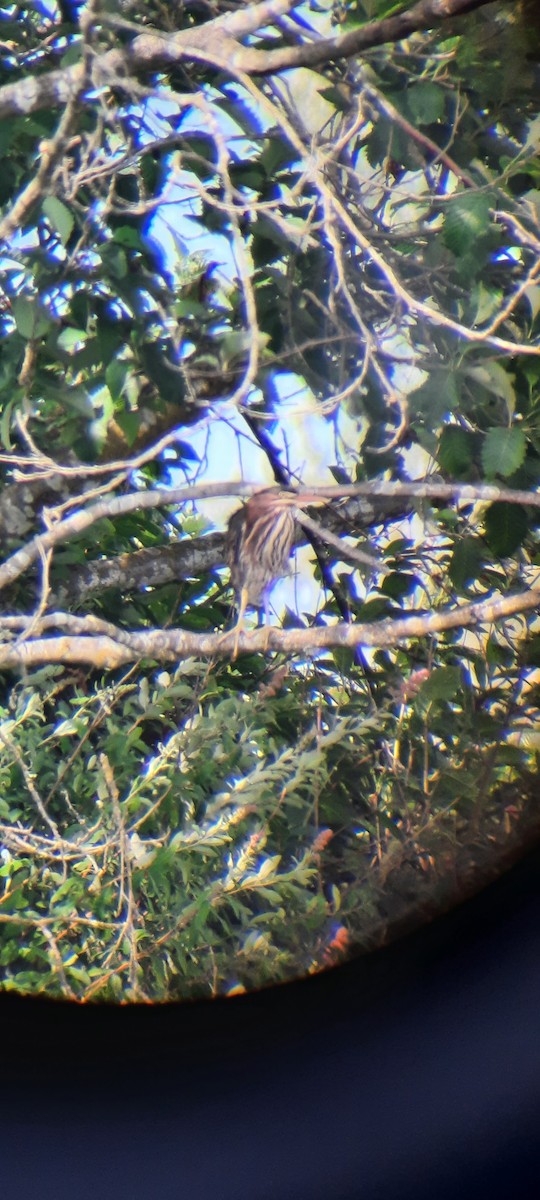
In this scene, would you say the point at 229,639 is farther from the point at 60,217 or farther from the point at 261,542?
the point at 60,217

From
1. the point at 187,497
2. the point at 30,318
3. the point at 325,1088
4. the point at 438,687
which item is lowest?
the point at 325,1088

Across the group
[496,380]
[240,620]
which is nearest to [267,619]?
[240,620]

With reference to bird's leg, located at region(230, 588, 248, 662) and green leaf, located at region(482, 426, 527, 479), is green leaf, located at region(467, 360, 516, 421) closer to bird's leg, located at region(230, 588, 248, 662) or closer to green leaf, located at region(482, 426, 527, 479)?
green leaf, located at region(482, 426, 527, 479)

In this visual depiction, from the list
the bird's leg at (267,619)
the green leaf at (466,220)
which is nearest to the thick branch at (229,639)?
the bird's leg at (267,619)

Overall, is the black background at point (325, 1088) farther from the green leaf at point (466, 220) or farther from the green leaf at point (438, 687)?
the green leaf at point (466, 220)

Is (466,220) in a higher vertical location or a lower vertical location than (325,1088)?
higher

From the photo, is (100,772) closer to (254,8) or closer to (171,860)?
(171,860)
